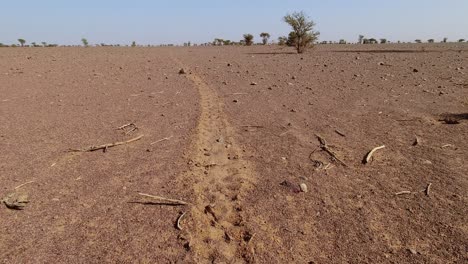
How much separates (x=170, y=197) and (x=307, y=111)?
368 centimetres

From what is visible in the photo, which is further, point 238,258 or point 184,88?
point 184,88

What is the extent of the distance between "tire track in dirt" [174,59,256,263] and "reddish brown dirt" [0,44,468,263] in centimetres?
1

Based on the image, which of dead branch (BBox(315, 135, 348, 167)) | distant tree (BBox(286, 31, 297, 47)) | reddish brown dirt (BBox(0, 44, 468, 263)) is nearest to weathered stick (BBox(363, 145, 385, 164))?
reddish brown dirt (BBox(0, 44, 468, 263))

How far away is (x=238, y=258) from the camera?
259cm

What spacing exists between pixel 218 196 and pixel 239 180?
1.29ft

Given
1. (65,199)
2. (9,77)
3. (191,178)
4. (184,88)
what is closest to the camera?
(65,199)

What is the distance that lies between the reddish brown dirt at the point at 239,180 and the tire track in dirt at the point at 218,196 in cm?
1

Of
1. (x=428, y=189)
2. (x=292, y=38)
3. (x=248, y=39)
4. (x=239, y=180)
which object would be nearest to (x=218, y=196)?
(x=239, y=180)

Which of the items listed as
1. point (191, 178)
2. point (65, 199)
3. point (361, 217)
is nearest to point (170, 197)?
point (191, 178)

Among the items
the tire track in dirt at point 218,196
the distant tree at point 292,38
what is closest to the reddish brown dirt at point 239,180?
the tire track in dirt at point 218,196

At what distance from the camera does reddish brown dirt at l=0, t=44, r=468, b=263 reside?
Answer: 107 inches

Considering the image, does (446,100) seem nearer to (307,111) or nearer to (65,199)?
(307,111)

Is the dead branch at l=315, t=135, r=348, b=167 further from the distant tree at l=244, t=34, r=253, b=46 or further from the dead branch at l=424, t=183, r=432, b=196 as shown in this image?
the distant tree at l=244, t=34, r=253, b=46

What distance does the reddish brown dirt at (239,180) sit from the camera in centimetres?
271
